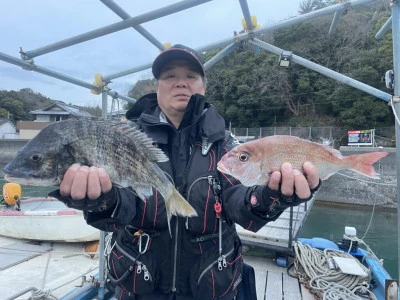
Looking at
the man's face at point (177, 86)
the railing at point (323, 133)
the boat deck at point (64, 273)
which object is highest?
the railing at point (323, 133)

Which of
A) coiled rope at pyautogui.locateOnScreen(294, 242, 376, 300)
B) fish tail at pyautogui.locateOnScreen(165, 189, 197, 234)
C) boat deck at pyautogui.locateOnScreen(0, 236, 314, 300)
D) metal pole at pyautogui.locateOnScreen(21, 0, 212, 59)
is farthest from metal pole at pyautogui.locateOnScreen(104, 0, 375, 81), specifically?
boat deck at pyautogui.locateOnScreen(0, 236, 314, 300)

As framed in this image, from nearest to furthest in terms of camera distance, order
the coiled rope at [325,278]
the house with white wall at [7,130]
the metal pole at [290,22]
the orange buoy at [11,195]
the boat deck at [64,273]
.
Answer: the metal pole at [290,22]
the coiled rope at [325,278]
the boat deck at [64,273]
the orange buoy at [11,195]
the house with white wall at [7,130]

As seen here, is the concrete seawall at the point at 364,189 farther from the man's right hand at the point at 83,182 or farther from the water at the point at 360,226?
the man's right hand at the point at 83,182

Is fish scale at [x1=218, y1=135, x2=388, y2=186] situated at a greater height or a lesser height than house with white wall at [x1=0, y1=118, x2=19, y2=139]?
lesser

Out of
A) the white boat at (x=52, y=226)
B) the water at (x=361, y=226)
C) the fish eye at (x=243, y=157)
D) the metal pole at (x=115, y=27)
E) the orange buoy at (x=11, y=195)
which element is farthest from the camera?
the water at (x=361, y=226)

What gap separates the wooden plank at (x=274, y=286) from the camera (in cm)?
382

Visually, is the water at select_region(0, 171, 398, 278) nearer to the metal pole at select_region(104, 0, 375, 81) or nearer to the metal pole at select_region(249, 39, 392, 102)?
the metal pole at select_region(249, 39, 392, 102)

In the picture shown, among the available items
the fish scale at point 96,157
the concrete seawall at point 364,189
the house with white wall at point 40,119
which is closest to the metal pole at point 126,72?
the fish scale at point 96,157

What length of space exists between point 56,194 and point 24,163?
0.26 metres

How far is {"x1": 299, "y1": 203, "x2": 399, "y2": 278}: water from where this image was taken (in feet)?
36.6

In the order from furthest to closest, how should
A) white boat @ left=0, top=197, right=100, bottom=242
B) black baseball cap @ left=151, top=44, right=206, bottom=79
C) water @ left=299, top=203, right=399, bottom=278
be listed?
water @ left=299, top=203, right=399, bottom=278 < white boat @ left=0, top=197, right=100, bottom=242 < black baseball cap @ left=151, top=44, right=206, bottom=79

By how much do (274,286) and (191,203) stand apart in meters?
2.91

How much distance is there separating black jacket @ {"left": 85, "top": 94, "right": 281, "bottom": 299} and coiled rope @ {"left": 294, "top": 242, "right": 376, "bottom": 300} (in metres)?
2.42

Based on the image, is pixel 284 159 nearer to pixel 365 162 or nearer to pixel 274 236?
pixel 365 162
